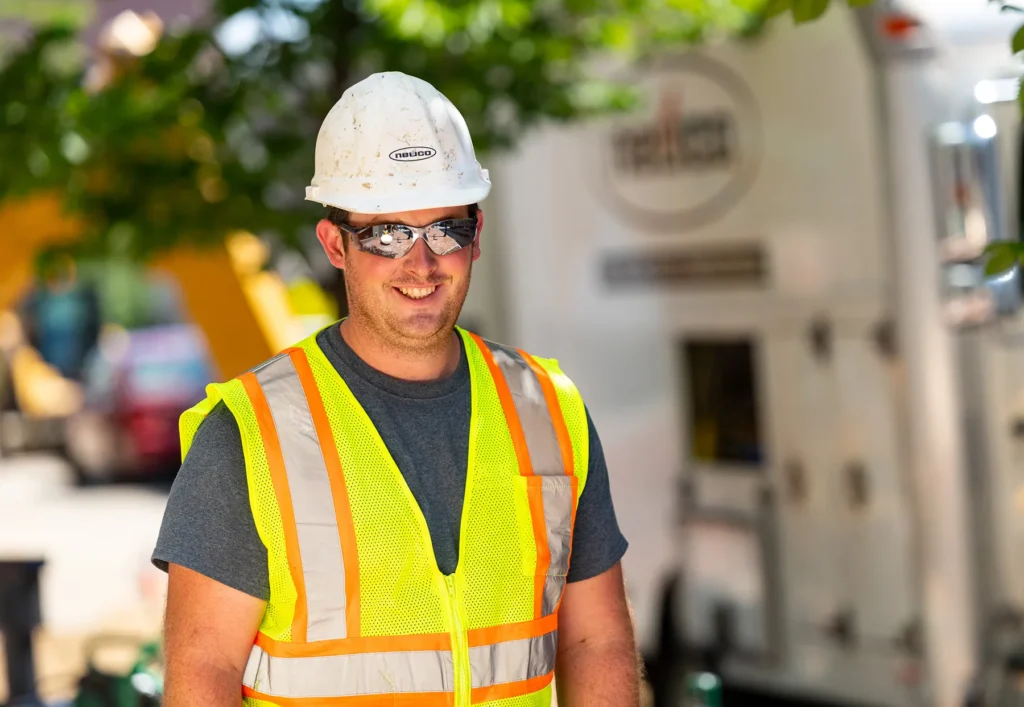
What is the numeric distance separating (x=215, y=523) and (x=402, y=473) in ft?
1.09

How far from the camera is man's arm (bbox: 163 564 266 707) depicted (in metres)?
2.28

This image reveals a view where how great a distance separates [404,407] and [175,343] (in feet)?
44.9

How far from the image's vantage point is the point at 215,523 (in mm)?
2295

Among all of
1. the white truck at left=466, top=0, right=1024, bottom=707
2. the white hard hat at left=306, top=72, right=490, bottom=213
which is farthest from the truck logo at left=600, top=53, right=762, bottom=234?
the white hard hat at left=306, top=72, right=490, bottom=213

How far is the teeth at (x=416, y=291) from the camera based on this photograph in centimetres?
249


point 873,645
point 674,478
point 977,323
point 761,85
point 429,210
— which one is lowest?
point 873,645

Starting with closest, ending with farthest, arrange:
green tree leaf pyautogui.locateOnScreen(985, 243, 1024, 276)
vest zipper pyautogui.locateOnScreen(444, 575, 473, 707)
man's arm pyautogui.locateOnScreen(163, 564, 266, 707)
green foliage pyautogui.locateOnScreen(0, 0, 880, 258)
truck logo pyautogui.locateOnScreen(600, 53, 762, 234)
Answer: man's arm pyautogui.locateOnScreen(163, 564, 266, 707) < vest zipper pyautogui.locateOnScreen(444, 575, 473, 707) < green tree leaf pyautogui.locateOnScreen(985, 243, 1024, 276) < green foliage pyautogui.locateOnScreen(0, 0, 880, 258) < truck logo pyautogui.locateOnScreen(600, 53, 762, 234)

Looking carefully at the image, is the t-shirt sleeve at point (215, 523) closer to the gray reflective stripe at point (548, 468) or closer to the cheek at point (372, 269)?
the cheek at point (372, 269)

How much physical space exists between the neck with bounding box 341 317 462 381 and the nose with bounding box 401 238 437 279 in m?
0.13

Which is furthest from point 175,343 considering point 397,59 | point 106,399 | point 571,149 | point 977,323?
point 977,323

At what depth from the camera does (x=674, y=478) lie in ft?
21.9

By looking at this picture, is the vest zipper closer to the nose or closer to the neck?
the neck

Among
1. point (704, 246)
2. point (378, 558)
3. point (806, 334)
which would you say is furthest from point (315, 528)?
point (704, 246)

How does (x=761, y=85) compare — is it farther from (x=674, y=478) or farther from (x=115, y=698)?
(x=115, y=698)
